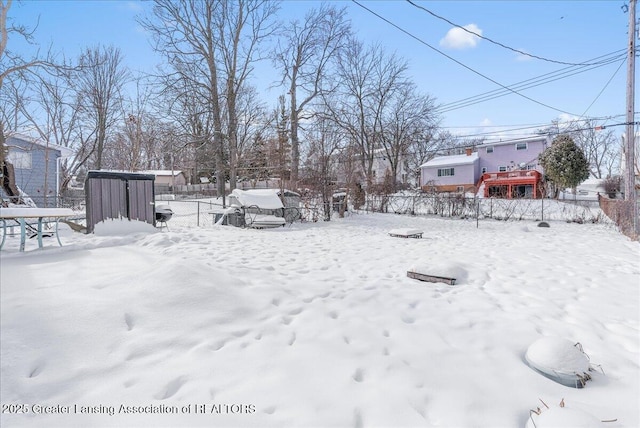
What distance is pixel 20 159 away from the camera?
52.1 feet

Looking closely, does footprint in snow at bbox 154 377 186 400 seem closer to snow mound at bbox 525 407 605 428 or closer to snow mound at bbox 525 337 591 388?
snow mound at bbox 525 407 605 428

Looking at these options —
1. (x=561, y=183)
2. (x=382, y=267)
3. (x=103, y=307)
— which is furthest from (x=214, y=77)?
(x=561, y=183)

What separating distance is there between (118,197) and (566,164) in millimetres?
26791

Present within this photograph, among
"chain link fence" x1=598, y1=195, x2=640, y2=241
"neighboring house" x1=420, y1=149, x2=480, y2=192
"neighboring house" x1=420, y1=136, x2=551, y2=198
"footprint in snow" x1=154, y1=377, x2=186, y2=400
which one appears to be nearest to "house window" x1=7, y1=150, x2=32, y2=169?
"footprint in snow" x1=154, y1=377, x2=186, y2=400

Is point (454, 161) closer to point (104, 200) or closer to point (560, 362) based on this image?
point (104, 200)

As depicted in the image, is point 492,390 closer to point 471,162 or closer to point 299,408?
point 299,408

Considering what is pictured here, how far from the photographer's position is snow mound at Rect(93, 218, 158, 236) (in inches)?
306

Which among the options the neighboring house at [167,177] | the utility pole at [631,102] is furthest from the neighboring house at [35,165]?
the neighboring house at [167,177]

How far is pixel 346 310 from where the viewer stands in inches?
122

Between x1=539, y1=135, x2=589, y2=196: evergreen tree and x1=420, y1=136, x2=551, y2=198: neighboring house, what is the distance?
105 inches

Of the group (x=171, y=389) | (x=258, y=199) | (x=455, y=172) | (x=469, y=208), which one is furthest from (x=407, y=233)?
(x=455, y=172)

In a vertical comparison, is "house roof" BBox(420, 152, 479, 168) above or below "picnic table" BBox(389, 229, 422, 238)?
above

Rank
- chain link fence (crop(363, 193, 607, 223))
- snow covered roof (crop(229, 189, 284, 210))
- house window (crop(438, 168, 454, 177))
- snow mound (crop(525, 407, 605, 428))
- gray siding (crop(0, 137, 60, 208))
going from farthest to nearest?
house window (crop(438, 168, 454, 177))
gray siding (crop(0, 137, 60, 208))
chain link fence (crop(363, 193, 607, 223))
snow covered roof (crop(229, 189, 284, 210))
snow mound (crop(525, 407, 605, 428))

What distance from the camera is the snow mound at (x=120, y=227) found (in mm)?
7766
